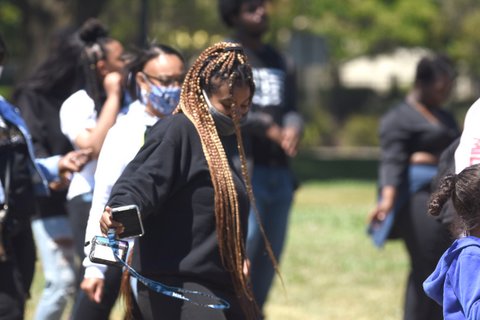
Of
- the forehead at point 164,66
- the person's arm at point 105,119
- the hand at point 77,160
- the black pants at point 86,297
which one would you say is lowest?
the black pants at point 86,297

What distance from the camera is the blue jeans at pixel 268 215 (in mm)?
7289

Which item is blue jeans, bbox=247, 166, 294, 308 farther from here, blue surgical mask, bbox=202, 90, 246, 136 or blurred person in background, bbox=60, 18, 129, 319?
blue surgical mask, bbox=202, 90, 246, 136

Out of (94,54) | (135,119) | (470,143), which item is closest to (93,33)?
(94,54)

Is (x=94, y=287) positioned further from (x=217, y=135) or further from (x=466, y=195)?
(x=466, y=195)

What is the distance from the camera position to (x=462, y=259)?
400cm

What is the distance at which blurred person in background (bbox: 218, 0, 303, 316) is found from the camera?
7305mm

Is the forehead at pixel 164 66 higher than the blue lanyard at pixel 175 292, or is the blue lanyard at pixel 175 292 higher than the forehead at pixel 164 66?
the forehead at pixel 164 66

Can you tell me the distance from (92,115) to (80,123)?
0.33ft

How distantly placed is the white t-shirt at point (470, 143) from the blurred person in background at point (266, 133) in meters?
2.35

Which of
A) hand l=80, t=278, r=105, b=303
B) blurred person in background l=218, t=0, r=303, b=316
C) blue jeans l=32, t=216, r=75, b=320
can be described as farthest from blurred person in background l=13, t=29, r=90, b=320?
hand l=80, t=278, r=105, b=303

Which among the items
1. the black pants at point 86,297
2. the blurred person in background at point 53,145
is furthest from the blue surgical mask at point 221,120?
the blurred person in background at point 53,145

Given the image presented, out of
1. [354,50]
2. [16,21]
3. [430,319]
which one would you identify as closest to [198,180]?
[430,319]

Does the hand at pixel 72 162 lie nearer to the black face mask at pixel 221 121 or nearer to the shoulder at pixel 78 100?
the shoulder at pixel 78 100

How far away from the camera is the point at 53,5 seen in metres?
17.2
